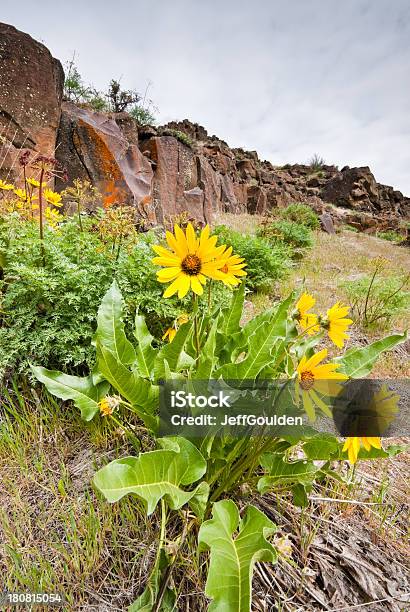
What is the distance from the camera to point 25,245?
61.7 inches

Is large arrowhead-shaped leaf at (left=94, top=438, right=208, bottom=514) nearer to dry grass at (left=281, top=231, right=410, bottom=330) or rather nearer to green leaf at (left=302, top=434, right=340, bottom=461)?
green leaf at (left=302, top=434, right=340, bottom=461)

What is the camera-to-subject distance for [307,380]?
749 millimetres

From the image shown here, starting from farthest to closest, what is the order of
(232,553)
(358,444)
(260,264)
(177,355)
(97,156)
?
(97,156) < (260,264) < (177,355) < (358,444) < (232,553)

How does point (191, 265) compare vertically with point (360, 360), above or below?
above

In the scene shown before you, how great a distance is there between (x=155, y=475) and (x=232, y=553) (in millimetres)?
214

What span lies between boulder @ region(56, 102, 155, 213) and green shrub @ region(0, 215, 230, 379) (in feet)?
10.9

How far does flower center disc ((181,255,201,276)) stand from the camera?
35.6 inches

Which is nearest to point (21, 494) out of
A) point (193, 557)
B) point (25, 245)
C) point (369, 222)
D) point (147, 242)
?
point (193, 557)

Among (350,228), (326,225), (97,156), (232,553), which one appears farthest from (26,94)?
(350,228)

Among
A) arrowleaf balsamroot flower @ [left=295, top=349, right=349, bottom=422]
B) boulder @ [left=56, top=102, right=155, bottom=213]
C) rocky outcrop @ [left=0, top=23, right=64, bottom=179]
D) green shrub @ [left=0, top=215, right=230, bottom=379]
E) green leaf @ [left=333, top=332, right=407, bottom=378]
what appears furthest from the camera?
boulder @ [left=56, top=102, right=155, bottom=213]

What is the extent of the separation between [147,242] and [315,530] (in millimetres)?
1689

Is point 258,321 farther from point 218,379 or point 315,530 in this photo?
point 315,530

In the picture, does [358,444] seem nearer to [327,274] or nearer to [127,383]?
[127,383]

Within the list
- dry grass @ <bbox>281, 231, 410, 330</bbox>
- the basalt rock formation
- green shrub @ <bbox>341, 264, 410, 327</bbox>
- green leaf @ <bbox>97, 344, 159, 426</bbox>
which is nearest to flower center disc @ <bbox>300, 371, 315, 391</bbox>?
green leaf @ <bbox>97, 344, 159, 426</bbox>
